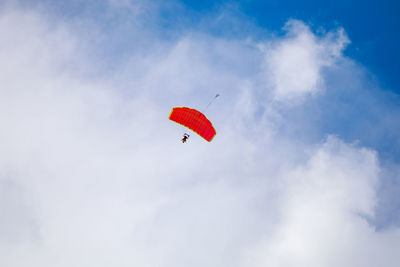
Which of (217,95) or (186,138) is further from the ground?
(217,95)

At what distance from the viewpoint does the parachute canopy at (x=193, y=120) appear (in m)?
58.8

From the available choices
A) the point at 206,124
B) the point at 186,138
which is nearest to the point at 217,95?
the point at 206,124

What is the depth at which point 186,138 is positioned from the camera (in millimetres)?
62031

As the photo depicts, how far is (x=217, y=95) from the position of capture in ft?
185

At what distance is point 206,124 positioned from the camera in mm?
59469

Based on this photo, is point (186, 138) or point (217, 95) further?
point (186, 138)

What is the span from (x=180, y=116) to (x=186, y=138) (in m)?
4.24

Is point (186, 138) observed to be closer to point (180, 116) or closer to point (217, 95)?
point (180, 116)

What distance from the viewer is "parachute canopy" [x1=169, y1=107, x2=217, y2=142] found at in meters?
58.8

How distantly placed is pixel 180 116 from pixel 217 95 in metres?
6.06

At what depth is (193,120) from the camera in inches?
2331

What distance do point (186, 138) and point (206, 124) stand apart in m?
4.22

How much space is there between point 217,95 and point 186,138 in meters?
8.85

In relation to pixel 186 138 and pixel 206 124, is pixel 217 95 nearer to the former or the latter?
pixel 206 124
